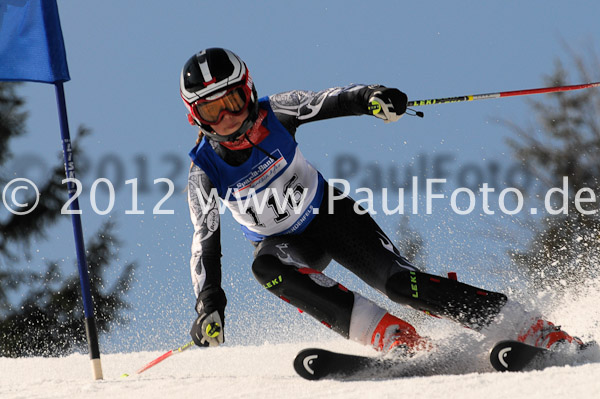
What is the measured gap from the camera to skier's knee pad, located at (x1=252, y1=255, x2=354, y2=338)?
3306 mm

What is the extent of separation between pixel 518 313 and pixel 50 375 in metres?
3.58

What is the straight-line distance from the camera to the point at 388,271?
3529 mm

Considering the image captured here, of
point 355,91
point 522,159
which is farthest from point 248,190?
point 522,159

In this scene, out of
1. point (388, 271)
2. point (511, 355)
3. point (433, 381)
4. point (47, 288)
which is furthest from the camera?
point (47, 288)

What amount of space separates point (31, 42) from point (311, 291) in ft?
10.8

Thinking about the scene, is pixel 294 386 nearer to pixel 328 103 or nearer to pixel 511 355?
pixel 511 355

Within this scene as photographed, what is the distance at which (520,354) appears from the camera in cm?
286

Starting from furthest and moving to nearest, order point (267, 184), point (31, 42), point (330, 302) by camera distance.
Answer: point (31, 42), point (267, 184), point (330, 302)

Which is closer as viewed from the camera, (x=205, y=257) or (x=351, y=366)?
(x=351, y=366)

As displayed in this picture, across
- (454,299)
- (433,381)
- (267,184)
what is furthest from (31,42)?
(433,381)

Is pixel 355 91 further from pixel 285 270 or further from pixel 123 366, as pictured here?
pixel 123 366

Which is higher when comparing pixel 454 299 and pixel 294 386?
pixel 454 299

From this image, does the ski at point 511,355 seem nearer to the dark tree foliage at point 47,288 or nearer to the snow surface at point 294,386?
the snow surface at point 294,386

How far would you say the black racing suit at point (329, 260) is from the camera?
128 inches
